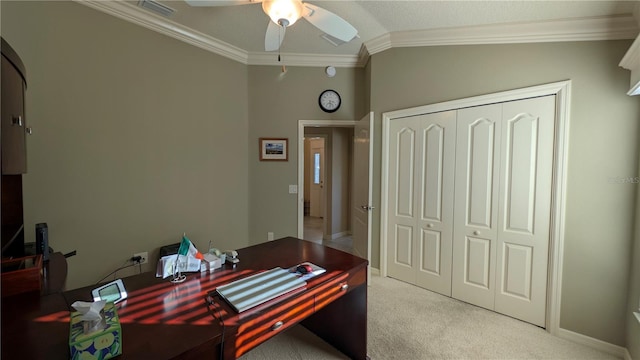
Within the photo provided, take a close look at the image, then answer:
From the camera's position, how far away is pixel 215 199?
320cm

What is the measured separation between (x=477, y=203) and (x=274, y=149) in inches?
94.2

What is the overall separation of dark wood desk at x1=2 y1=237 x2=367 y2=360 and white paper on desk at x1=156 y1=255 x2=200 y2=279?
37 millimetres

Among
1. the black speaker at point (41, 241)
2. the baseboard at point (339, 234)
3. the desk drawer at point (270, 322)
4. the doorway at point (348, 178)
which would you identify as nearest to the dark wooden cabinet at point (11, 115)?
the black speaker at point (41, 241)

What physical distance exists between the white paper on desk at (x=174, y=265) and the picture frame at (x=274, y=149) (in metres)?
2.23

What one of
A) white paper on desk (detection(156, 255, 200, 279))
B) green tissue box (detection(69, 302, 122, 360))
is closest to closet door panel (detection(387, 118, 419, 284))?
white paper on desk (detection(156, 255, 200, 279))

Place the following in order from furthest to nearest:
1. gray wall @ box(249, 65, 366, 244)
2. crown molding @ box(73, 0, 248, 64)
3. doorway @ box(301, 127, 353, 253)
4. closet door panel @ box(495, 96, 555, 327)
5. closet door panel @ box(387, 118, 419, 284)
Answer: doorway @ box(301, 127, 353, 253) < gray wall @ box(249, 65, 366, 244) < closet door panel @ box(387, 118, 419, 284) < crown molding @ box(73, 0, 248, 64) < closet door panel @ box(495, 96, 555, 327)

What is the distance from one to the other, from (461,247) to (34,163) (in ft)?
11.8

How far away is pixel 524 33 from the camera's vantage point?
2242 mm

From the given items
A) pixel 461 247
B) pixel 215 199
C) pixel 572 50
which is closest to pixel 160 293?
pixel 215 199

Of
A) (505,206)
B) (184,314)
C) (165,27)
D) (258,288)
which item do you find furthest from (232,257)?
(165,27)

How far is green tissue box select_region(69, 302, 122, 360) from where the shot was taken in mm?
776

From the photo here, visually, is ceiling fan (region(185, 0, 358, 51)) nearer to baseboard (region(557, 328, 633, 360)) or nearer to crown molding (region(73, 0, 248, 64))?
crown molding (region(73, 0, 248, 64))

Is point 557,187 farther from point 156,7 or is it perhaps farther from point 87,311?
point 156,7

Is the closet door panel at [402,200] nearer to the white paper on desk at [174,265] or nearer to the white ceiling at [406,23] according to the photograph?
the white ceiling at [406,23]
